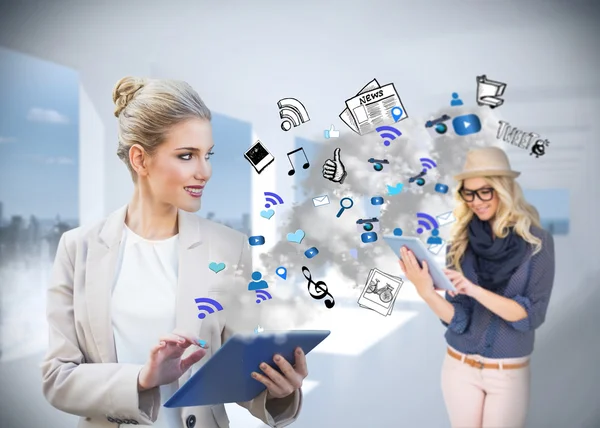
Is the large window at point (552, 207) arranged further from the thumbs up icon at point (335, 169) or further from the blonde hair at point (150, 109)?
the blonde hair at point (150, 109)

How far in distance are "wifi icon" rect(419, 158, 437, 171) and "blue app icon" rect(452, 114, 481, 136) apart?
0.14 m

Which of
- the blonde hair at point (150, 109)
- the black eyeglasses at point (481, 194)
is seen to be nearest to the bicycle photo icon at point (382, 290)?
the black eyeglasses at point (481, 194)

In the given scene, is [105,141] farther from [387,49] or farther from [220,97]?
[387,49]

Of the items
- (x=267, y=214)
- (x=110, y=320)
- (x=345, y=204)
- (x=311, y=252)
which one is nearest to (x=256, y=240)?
(x=267, y=214)

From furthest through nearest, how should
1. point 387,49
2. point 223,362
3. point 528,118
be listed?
point 387,49 → point 528,118 → point 223,362

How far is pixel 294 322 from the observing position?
2518 millimetres

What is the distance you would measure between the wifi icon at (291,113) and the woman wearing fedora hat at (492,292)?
2.19 feet

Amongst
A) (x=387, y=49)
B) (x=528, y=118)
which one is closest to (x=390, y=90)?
(x=387, y=49)

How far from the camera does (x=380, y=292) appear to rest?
246 centimetres

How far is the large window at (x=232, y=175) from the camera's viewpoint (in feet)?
8.44

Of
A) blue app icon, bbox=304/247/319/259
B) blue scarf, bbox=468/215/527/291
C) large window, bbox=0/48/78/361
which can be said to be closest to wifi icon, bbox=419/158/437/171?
blue scarf, bbox=468/215/527/291

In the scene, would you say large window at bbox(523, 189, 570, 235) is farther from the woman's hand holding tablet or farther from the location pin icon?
the location pin icon

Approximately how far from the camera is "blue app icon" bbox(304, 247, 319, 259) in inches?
97.6

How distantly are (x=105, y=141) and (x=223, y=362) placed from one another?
1.15 metres
